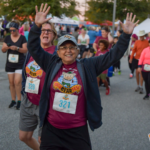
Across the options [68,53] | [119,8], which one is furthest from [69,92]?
[119,8]

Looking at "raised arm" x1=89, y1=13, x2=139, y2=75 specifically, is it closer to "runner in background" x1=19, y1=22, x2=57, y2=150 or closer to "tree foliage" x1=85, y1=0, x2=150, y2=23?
"runner in background" x1=19, y1=22, x2=57, y2=150

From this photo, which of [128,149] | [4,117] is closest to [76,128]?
[128,149]

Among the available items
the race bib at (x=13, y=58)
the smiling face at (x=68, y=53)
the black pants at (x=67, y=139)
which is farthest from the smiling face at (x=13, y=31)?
the black pants at (x=67, y=139)

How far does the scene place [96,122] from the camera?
2646 millimetres

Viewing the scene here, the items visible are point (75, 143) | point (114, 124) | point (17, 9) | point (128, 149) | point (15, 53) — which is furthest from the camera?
point (17, 9)

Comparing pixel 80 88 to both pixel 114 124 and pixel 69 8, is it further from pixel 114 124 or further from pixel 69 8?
pixel 69 8

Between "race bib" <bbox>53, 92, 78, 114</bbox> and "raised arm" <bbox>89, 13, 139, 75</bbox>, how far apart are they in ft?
1.27

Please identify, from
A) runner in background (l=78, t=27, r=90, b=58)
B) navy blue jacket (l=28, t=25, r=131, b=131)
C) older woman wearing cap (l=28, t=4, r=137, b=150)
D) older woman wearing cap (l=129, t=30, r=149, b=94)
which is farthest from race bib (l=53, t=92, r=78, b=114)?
runner in background (l=78, t=27, r=90, b=58)

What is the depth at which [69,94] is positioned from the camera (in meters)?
2.62

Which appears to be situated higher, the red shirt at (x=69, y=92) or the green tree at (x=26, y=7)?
the green tree at (x=26, y=7)

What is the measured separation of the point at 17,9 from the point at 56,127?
21.1m

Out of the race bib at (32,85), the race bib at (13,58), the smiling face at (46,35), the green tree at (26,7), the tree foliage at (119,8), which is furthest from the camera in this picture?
the green tree at (26,7)

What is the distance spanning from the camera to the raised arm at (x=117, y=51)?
8.20 feet

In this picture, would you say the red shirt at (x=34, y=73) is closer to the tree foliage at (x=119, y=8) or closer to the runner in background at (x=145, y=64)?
the runner in background at (x=145, y=64)
